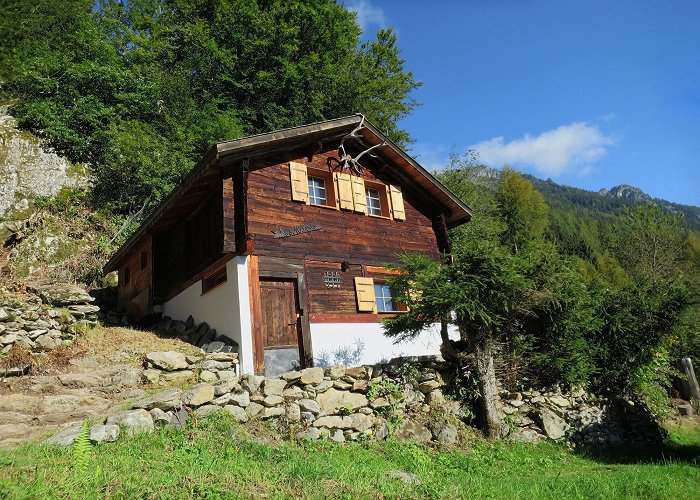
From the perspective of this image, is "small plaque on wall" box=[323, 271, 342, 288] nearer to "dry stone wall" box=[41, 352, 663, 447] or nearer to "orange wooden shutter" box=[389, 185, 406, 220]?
"dry stone wall" box=[41, 352, 663, 447]

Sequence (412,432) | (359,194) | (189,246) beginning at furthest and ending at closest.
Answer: (359,194) < (189,246) < (412,432)

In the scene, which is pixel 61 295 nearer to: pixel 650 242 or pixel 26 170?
pixel 26 170

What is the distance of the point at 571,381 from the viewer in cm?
1053

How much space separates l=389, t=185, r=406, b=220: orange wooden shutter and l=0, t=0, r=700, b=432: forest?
2097mm

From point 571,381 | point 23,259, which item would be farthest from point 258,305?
point 23,259

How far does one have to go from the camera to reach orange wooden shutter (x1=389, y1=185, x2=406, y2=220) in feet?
47.8

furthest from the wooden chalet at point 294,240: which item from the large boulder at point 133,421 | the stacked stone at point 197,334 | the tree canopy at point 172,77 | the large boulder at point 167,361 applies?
the tree canopy at point 172,77

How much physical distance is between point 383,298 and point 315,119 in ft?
57.9

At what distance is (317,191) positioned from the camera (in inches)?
529

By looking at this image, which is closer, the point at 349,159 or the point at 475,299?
the point at 475,299

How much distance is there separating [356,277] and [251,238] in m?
3.29

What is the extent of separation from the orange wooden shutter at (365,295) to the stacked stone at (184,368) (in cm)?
394

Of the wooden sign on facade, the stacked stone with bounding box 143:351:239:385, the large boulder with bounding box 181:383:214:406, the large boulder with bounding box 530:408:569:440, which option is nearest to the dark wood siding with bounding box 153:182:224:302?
the wooden sign on facade

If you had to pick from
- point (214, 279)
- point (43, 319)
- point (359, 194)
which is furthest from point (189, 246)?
point (359, 194)
